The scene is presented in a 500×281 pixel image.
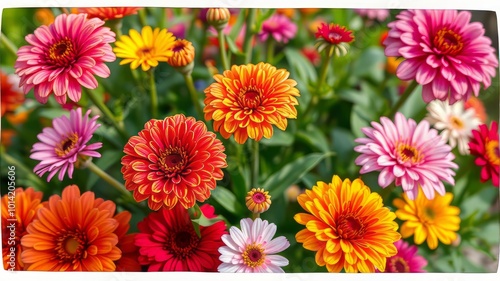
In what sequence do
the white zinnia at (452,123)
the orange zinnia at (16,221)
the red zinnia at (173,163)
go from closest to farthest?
the red zinnia at (173,163) → the orange zinnia at (16,221) → the white zinnia at (452,123)

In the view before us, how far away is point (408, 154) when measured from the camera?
0.68 m

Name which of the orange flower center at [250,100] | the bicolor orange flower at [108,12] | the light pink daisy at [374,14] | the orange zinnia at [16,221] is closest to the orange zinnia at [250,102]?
the orange flower center at [250,100]

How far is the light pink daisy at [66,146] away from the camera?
2.10 ft

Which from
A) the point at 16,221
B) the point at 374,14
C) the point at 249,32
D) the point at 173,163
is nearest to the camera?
the point at 173,163

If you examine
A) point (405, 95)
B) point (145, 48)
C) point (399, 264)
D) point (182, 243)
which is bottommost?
point (399, 264)

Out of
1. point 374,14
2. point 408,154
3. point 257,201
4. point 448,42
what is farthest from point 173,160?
point 374,14

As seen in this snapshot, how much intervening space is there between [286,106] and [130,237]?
0.98ft

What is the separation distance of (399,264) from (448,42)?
355 millimetres

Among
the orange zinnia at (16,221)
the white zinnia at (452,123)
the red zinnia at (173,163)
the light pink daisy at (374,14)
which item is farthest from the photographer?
the light pink daisy at (374,14)

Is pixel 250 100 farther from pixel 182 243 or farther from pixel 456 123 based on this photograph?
pixel 456 123

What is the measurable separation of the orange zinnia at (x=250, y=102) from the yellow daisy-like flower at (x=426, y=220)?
269mm

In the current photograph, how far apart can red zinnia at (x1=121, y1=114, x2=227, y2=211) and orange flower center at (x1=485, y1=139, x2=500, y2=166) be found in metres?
0.44

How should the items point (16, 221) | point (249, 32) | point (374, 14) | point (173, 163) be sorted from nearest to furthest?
point (173, 163) < point (16, 221) < point (249, 32) < point (374, 14)

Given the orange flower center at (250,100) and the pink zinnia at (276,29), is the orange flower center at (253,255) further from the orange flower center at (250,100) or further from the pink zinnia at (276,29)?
the pink zinnia at (276,29)
